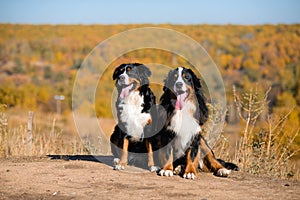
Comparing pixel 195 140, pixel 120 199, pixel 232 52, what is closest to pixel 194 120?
pixel 195 140

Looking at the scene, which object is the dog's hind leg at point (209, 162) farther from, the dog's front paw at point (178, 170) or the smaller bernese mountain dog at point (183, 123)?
the dog's front paw at point (178, 170)

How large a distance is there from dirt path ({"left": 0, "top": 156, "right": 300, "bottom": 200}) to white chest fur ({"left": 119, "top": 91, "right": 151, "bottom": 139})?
747 mm

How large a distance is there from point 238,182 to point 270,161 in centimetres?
303

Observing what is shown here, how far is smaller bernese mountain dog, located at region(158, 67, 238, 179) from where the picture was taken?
29.7 feet

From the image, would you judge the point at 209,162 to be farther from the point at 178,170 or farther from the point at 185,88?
the point at 185,88

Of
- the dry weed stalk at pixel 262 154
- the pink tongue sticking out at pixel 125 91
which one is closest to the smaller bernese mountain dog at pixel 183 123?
the pink tongue sticking out at pixel 125 91

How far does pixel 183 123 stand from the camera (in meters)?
9.19

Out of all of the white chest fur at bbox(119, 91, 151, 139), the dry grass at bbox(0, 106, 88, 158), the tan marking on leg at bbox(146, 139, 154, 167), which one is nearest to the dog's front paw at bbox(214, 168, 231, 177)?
the tan marking on leg at bbox(146, 139, 154, 167)

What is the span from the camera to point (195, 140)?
30.2 ft

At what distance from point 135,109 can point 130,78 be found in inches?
23.6

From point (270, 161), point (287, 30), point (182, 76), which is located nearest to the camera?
point (182, 76)

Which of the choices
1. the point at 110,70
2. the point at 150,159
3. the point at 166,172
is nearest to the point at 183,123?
the point at 166,172

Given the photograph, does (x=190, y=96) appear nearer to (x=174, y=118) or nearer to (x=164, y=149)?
(x=174, y=118)

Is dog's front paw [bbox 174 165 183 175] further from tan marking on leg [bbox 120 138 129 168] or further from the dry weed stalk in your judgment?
the dry weed stalk
